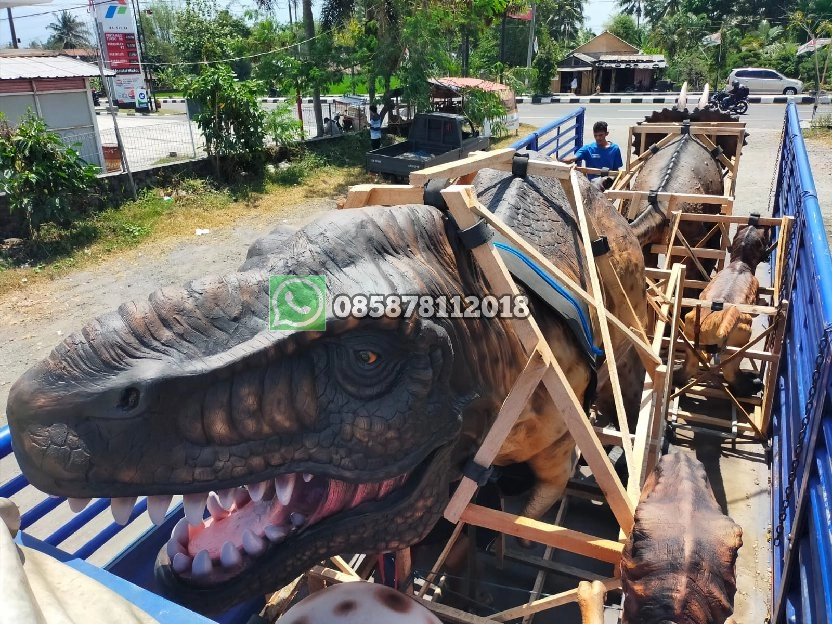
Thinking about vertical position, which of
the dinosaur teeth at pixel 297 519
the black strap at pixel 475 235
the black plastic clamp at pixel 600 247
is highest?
the black strap at pixel 475 235

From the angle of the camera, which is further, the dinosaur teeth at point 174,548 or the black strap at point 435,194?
the black strap at point 435,194

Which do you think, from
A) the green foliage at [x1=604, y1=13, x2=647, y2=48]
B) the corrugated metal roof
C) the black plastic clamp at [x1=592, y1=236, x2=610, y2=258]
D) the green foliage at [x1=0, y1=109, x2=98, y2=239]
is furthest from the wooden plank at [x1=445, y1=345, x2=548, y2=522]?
the green foliage at [x1=604, y1=13, x2=647, y2=48]

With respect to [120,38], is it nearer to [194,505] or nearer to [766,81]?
[194,505]

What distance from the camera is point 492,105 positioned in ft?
60.4

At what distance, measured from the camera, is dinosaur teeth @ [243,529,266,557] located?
68.0 inches

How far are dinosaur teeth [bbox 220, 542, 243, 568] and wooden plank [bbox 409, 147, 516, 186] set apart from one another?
4.14 ft

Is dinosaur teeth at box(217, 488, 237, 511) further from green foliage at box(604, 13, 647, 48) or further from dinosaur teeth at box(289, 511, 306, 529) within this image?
green foliage at box(604, 13, 647, 48)

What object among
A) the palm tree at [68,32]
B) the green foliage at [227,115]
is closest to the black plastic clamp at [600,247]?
the green foliage at [227,115]

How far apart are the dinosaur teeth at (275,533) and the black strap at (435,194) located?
1.07 metres

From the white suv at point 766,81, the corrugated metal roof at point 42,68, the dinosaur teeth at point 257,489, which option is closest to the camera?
the dinosaur teeth at point 257,489

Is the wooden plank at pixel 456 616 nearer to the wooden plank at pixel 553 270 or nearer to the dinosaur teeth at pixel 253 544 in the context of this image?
the dinosaur teeth at pixel 253 544

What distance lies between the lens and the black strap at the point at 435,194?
206 cm

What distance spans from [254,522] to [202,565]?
167mm

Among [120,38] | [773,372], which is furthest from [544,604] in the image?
[120,38]
